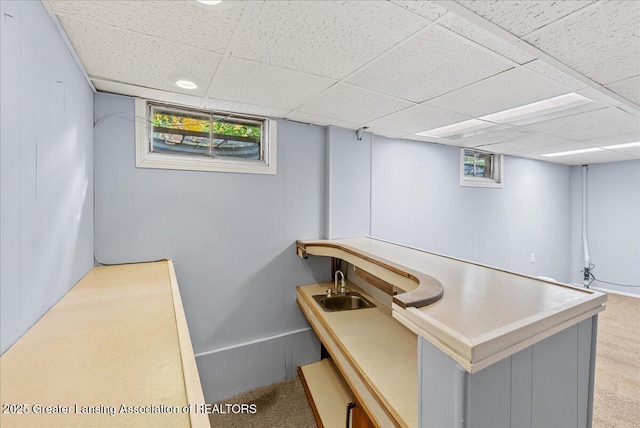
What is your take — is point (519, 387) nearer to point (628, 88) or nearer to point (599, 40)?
point (599, 40)

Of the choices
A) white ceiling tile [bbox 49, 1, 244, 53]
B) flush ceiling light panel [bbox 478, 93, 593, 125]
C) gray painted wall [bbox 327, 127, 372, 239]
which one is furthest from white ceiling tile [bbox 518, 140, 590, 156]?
white ceiling tile [bbox 49, 1, 244, 53]

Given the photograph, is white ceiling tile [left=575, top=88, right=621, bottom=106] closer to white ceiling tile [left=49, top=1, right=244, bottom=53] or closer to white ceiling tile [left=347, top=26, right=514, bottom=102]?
white ceiling tile [left=347, top=26, right=514, bottom=102]

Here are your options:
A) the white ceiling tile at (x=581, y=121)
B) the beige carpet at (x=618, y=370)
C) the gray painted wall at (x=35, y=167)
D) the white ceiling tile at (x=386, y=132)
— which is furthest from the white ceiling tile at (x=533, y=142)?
the gray painted wall at (x=35, y=167)

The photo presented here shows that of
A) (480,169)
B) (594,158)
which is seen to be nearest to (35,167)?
(480,169)

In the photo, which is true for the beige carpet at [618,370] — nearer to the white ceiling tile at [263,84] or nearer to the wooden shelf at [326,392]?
the wooden shelf at [326,392]

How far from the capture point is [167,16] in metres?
1.17

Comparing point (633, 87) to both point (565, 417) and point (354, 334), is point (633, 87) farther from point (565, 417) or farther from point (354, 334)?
point (354, 334)

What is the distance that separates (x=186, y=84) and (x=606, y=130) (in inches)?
157

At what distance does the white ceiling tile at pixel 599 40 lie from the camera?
3.51 feet

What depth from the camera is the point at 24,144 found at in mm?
985

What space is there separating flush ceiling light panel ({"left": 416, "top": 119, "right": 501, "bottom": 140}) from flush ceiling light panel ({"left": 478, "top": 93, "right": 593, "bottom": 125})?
14cm

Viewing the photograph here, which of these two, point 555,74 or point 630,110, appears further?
point 630,110

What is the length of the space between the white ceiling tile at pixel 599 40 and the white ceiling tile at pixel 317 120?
164cm

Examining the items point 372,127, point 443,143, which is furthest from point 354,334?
point 443,143
